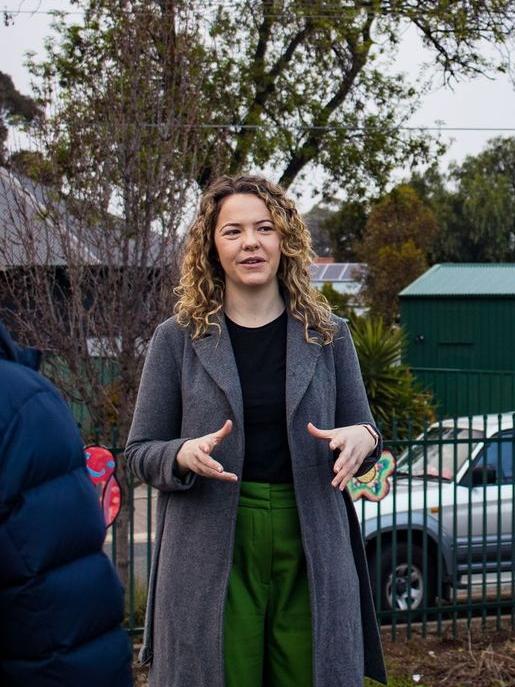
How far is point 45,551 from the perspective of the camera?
1375 mm

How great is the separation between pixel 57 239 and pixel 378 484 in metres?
2.25

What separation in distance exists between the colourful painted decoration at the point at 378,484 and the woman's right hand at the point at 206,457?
2992 mm

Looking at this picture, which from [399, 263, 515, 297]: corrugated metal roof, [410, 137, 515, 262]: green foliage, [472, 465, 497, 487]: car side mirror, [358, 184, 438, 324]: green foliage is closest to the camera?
[472, 465, 497, 487]: car side mirror

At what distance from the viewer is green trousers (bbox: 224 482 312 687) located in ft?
8.83

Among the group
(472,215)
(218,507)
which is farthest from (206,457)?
(472,215)

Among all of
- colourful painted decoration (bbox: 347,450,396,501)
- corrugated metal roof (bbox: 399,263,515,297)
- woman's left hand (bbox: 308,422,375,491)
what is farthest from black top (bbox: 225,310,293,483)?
corrugated metal roof (bbox: 399,263,515,297)

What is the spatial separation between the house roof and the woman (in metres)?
2.91

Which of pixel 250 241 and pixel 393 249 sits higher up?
pixel 393 249

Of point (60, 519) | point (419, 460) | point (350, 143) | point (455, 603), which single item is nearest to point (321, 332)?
point (60, 519)

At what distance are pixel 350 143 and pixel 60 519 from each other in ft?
44.6

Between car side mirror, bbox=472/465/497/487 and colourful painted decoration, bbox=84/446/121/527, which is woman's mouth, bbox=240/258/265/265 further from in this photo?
car side mirror, bbox=472/465/497/487

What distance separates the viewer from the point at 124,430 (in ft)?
19.6

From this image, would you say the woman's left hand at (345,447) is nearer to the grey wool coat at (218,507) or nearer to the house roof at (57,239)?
the grey wool coat at (218,507)

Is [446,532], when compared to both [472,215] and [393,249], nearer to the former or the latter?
[393,249]
